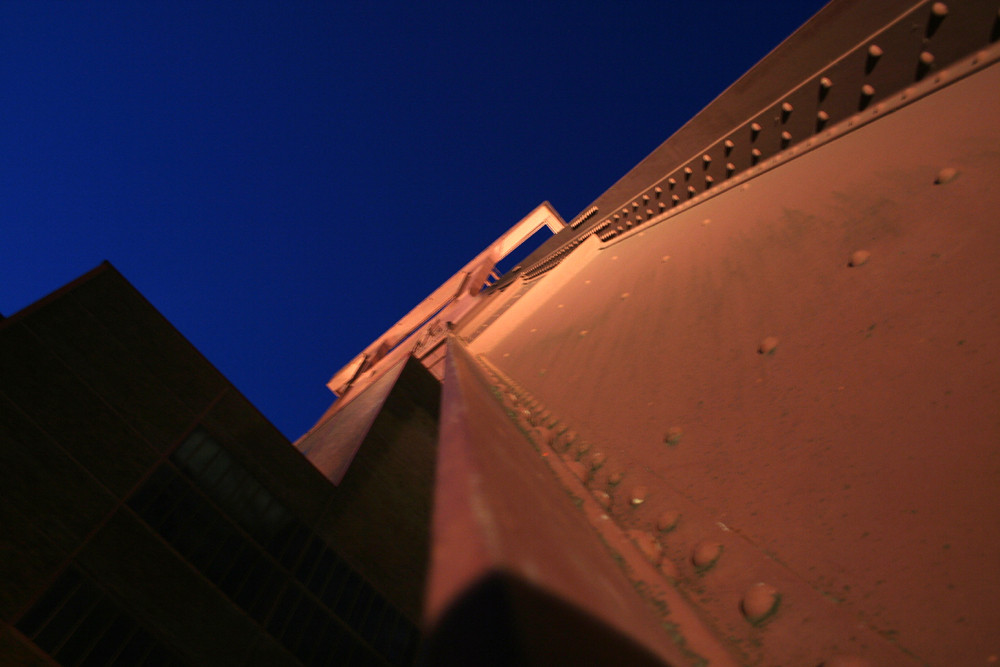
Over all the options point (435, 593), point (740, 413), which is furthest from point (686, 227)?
point (435, 593)

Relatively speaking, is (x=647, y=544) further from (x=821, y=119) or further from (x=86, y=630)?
(x=86, y=630)

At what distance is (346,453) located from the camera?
3389 mm

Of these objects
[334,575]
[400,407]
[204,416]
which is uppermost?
[400,407]

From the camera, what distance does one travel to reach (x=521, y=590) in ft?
1.45

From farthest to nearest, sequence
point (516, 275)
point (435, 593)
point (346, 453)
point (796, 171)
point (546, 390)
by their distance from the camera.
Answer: point (516, 275) < point (346, 453) < point (796, 171) < point (546, 390) < point (435, 593)

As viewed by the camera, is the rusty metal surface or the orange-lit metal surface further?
the rusty metal surface

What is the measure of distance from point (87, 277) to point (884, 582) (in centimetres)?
373

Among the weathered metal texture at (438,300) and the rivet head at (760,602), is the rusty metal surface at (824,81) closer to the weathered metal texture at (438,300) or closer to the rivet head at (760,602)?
the rivet head at (760,602)

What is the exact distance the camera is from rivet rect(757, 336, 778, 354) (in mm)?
1245

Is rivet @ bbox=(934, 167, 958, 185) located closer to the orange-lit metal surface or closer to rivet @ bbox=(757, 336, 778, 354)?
the orange-lit metal surface

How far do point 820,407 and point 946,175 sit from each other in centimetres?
96

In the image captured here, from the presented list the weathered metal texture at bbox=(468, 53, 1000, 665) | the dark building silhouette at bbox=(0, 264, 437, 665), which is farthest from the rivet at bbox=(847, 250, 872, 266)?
the dark building silhouette at bbox=(0, 264, 437, 665)

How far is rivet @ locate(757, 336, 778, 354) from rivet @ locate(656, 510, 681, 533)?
0.55 meters

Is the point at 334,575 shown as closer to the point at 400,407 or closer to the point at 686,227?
the point at 400,407
